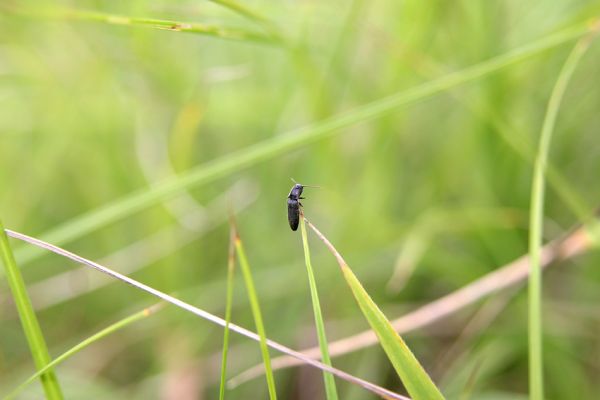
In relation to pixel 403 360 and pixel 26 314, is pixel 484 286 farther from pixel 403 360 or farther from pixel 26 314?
pixel 26 314

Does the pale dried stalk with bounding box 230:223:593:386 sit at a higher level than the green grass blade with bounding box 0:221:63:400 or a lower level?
higher

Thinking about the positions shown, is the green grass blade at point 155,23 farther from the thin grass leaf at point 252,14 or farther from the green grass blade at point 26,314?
the green grass blade at point 26,314

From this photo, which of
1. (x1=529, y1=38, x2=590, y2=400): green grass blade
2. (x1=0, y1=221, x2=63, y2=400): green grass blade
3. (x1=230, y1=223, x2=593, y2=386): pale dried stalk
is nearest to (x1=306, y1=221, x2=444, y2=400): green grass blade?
(x1=529, y1=38, x2=590, y2=400): green grass blade

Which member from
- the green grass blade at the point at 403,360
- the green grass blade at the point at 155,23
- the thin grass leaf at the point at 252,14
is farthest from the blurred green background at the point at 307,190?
the green grass blade at the point at 403,360

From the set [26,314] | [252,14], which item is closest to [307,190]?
[252,14]

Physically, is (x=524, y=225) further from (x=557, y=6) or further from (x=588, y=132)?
(x=557, y=6)

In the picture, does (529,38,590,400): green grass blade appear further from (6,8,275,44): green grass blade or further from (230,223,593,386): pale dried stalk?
(6,8,275,44): green grass blade

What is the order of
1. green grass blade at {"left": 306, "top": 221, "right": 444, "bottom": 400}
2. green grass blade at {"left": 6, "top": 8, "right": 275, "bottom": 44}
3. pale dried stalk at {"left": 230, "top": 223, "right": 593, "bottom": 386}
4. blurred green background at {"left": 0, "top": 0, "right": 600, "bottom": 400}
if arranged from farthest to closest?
blurred green background at {"left": 0, "top": 0, "right": 600, "bottom": 400}
pale dried stalk at {"left": 230, "top": 223, "right": 593, "bottom": 386}
green grass blade at {"left": 6, "top": 8, "right": 275, "bottom": 44}
green grass blade at {"left": 306, "top": 221, "right": 444, "bottom": 400}
